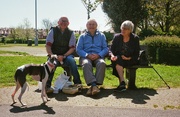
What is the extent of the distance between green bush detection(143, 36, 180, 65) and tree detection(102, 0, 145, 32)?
9.44 meters

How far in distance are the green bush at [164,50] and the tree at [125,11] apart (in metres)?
9.44

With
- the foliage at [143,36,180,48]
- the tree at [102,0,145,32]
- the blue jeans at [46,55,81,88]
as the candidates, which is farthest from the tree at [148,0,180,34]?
the blue jeans at [46,55,81,88]

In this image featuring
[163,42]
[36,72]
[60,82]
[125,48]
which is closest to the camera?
[36,72]

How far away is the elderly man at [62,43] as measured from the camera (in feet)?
22.5

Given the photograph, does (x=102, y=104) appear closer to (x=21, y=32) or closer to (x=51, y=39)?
(x=51, y=39)

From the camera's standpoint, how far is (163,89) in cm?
703

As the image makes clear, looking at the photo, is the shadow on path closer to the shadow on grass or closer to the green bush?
the shadow on grass

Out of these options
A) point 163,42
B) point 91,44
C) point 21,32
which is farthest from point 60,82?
point 21,32

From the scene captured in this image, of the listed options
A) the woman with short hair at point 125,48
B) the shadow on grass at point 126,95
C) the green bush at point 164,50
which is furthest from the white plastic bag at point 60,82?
the green bush at point 164,50

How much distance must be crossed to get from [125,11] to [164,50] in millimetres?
10447

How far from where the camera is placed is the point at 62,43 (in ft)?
23.0

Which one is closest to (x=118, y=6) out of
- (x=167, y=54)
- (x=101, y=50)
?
(x=167, y=54)

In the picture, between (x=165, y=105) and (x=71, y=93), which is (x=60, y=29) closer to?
(x=71, y=93)

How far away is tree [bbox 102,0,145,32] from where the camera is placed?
23.7 m
